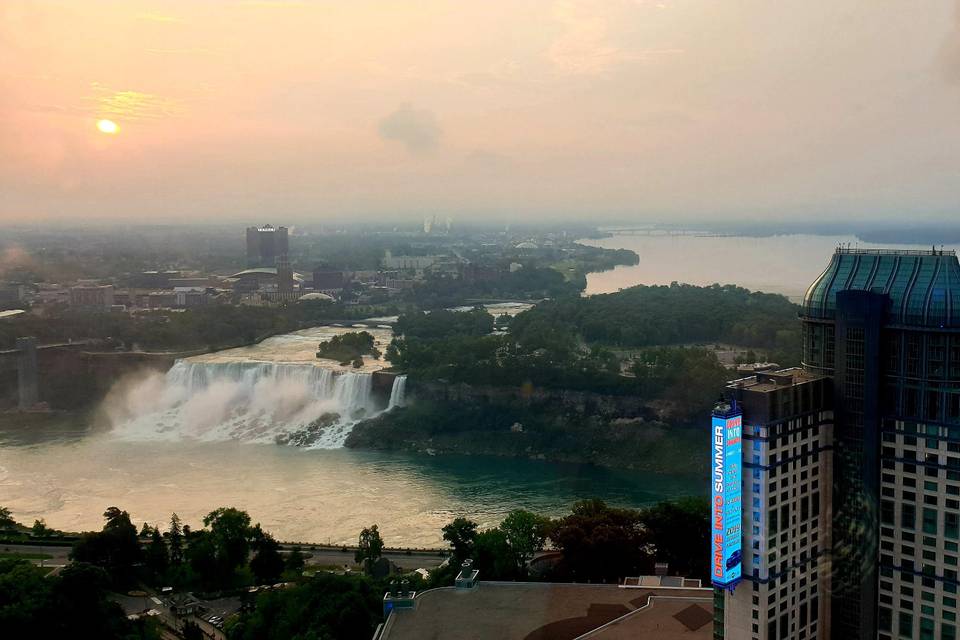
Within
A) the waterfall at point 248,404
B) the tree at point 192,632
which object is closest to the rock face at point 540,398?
the waterfall at point 248,404

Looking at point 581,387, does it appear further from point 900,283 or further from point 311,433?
point 900,283

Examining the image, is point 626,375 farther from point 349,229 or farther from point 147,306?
point 349,229

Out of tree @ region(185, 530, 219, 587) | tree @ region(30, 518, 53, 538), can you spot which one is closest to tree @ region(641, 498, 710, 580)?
tree @ region(185, 530, 219, 587)

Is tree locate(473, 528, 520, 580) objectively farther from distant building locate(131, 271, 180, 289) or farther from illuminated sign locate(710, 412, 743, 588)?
distant building locate(131, 271, 180, 289)

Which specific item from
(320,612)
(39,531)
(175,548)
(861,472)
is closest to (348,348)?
(39,531)

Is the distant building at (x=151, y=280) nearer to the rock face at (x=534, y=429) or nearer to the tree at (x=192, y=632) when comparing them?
the rock face at (x=534, y=429)

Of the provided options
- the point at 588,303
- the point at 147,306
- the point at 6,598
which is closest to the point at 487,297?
the point at 588,303
